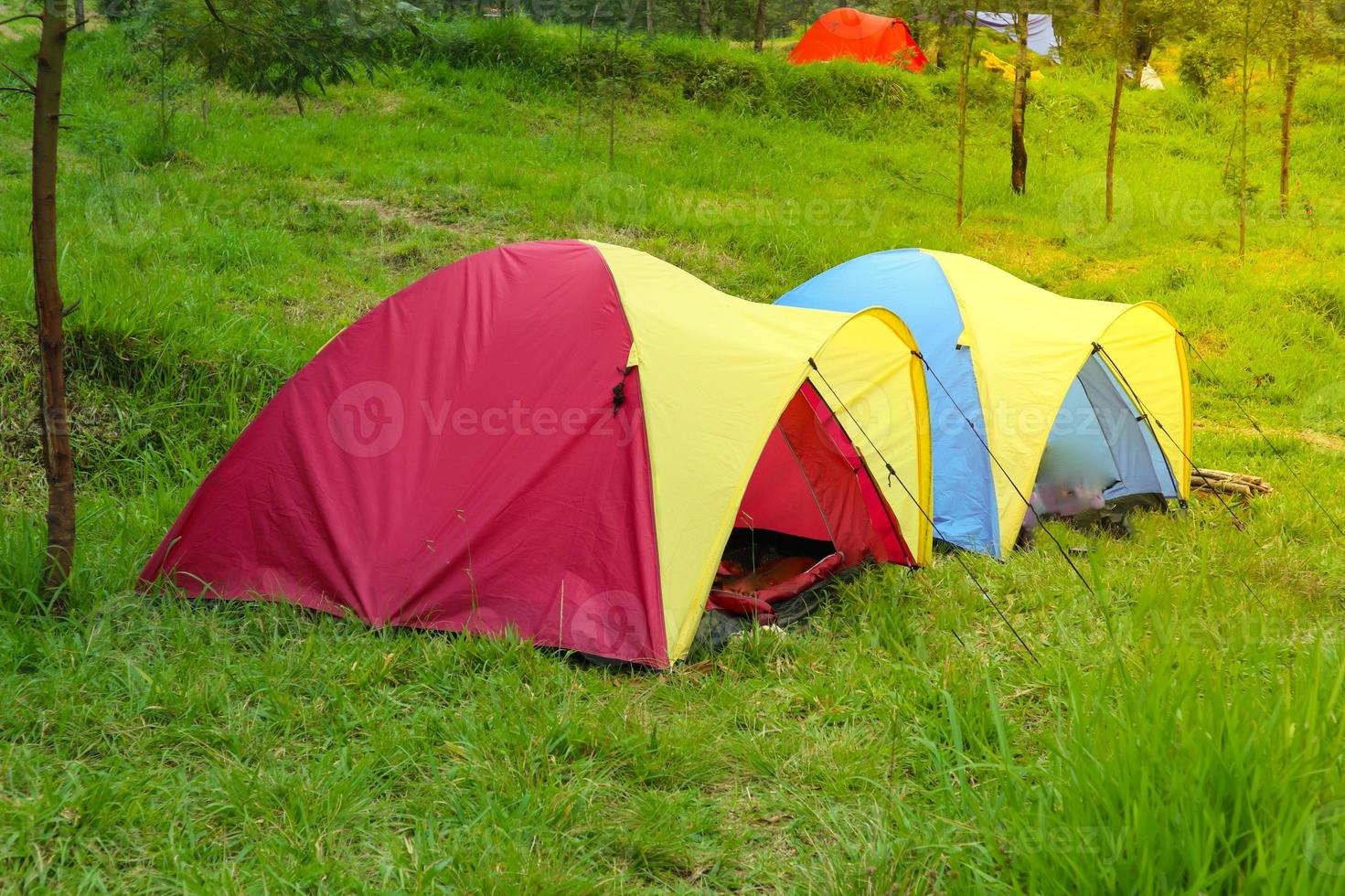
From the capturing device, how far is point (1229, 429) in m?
8.18

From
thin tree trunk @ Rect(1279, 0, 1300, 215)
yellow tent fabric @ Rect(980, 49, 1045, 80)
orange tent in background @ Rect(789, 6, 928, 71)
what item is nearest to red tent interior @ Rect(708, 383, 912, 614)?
thin tree trunk @ Rect(1279, 0, 1300, 215)

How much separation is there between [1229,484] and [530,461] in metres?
4.54

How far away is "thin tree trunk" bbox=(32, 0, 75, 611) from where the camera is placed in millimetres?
3646

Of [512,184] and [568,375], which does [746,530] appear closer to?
[568,375]

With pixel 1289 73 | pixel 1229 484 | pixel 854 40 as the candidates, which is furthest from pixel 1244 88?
pixel 854 40

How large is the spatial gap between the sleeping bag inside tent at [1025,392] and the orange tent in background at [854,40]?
12834mm

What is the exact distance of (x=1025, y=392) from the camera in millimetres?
5688

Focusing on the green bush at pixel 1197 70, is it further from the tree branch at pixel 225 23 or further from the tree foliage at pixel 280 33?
the tree branch at pixel 225 23

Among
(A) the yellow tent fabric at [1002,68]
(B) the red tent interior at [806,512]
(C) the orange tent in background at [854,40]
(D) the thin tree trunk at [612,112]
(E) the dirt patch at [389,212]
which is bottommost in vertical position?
(B) the red tent interior at [806,512]

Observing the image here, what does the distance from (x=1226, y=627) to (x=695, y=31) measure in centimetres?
2341

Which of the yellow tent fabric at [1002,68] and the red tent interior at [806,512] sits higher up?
the yellow tent fabric at [1002,68]

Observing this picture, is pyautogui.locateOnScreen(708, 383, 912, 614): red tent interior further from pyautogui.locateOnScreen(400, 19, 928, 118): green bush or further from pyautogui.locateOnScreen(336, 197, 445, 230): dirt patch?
pyautogui.locateOnScreen(400, 19, 928, 118): green bush

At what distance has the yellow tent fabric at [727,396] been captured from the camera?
13.0 feet

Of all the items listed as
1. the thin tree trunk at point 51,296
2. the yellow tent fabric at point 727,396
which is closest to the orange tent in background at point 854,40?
the yellow tent fabric at point 727,396
